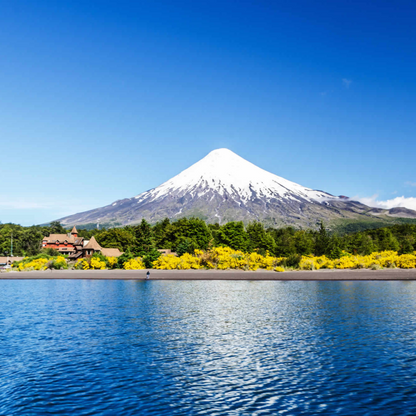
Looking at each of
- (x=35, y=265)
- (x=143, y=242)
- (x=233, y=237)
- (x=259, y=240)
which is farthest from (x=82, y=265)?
(x=259, y=240)

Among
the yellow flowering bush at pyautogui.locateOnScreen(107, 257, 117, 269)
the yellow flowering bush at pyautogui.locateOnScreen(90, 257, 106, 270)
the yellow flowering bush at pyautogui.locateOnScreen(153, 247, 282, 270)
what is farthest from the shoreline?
the yellow flowering bush at pyautogui.locateOnScreen(107, 257, 117, 269)

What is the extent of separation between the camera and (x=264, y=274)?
63.2 meters

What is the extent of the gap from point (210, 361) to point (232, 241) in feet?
265

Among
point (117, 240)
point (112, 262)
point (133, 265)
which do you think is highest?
point (117, 240)

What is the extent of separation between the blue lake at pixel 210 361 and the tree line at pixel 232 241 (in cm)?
4922

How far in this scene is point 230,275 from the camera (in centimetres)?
6244

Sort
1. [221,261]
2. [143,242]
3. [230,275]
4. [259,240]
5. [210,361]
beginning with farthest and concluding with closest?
[259,240] < [143,242] < [221,261] < [230,275] < [210,361]

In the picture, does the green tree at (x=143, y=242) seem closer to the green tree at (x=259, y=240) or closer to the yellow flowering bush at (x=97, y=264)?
the yellow flowering bush at (x=97, y=264)

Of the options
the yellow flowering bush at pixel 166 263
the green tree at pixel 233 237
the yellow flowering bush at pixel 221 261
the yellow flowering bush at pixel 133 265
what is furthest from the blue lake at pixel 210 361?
the green tree at pixel 233 237

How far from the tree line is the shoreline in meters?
8.56

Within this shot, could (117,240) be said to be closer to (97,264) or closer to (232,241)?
(232,241)

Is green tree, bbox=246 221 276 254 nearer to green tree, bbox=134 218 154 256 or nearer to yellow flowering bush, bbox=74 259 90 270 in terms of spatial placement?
green tree, bbox=134 218 154 256

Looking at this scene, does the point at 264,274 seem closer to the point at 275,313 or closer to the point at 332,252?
the point at 332,252

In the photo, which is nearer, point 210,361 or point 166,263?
point 210,361
